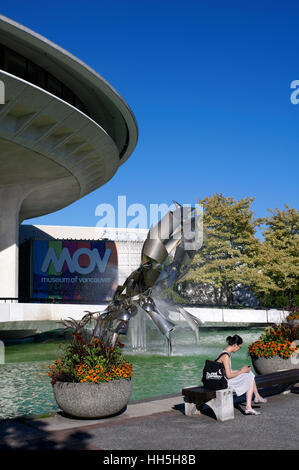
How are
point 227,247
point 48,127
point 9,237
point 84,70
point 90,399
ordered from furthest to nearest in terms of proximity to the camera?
point 227,247
point 9,237
point 48,127
point 84,70
point 90,399

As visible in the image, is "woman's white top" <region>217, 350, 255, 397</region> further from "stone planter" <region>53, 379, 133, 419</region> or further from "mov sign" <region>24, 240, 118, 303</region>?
"mov sign" <region>24, 240, 118, 303</region>

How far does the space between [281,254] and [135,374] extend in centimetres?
2980

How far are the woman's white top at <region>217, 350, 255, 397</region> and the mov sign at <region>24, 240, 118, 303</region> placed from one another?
43315 mm

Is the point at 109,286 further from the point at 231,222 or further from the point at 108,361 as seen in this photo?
the point at 108,361

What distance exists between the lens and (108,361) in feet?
27.6

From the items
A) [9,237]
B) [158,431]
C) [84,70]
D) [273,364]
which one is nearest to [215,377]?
[158,431]

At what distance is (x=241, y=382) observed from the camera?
8492 millimetres

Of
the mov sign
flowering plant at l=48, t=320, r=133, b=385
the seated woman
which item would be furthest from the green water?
the mov sign

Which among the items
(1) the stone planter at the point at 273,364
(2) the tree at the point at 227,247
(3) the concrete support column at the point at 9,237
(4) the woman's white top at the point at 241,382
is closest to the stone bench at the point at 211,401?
(4) the woman's white top at the point at 241,382

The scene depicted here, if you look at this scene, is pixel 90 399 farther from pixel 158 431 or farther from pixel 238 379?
pixel 238 379

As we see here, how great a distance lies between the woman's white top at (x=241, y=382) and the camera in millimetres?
8383

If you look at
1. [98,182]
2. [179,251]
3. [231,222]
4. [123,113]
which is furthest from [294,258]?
[179,251]
